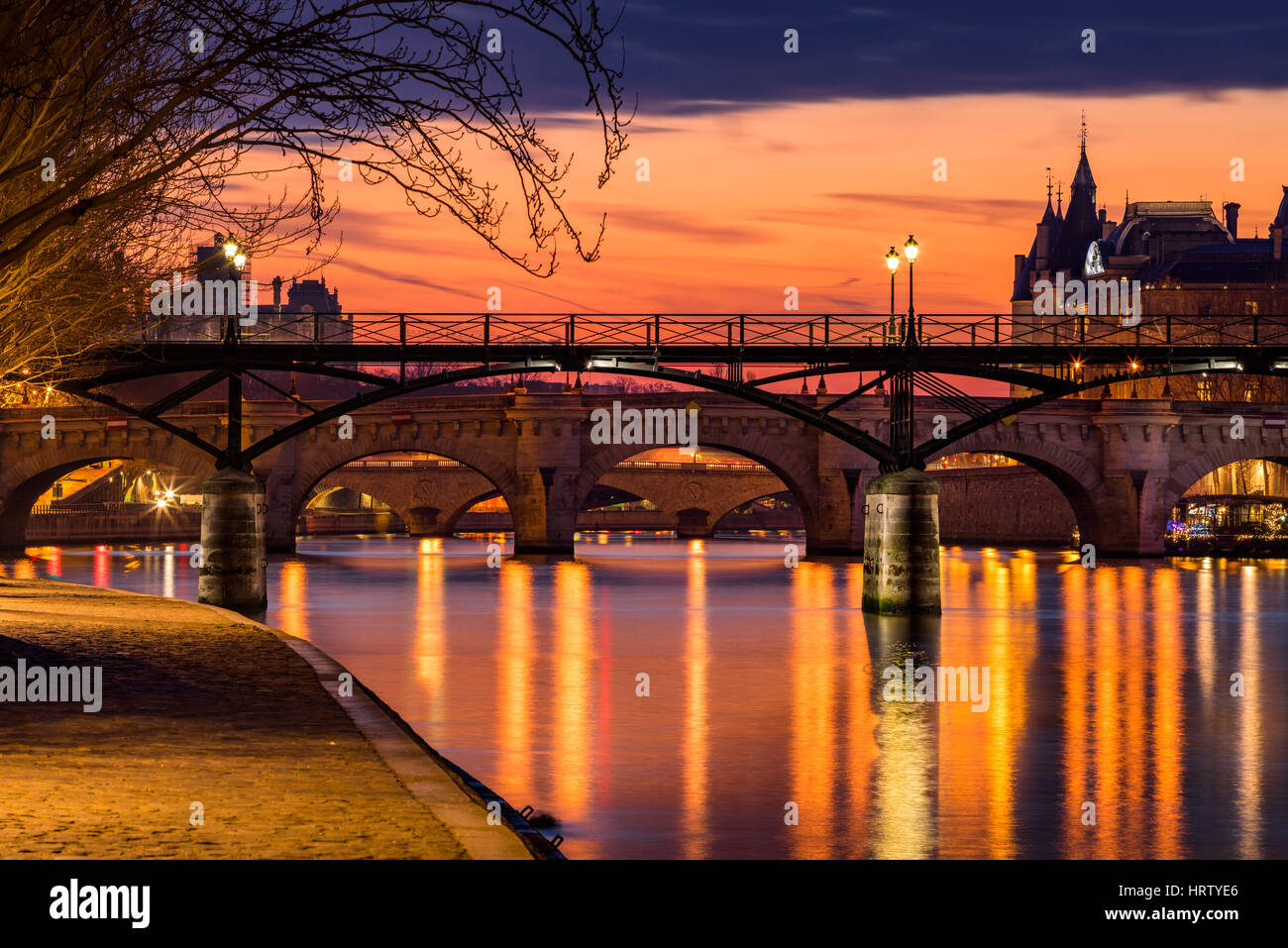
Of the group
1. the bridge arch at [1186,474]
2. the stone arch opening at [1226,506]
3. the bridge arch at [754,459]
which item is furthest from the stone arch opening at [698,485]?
the bridge arch at [1186,474]

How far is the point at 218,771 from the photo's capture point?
12133mm

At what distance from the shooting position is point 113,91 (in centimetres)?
1421

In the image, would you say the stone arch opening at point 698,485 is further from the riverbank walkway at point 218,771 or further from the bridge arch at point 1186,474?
the riverbank walkway at point 218,771

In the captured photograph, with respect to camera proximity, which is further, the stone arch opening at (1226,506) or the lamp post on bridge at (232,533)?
the stone arch opening at (1226,506)

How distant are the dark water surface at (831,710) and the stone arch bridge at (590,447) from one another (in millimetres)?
18594

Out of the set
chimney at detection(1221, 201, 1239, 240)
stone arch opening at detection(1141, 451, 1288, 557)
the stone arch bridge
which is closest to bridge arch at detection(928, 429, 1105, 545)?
the stone arch bridge

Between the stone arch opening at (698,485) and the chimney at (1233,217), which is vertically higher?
the chimney at (1233,217)

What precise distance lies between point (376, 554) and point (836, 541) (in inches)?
1011

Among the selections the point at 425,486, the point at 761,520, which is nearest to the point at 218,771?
the point at 425,486

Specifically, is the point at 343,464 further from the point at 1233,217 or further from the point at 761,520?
the point at 1233,217

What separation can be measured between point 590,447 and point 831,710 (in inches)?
2098

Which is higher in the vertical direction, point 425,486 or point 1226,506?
point 425,486

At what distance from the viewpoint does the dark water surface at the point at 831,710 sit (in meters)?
16.0

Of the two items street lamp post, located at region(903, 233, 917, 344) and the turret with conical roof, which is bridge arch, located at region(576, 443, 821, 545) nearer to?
street lamp post, located at region(903, 233, 917, 344)
